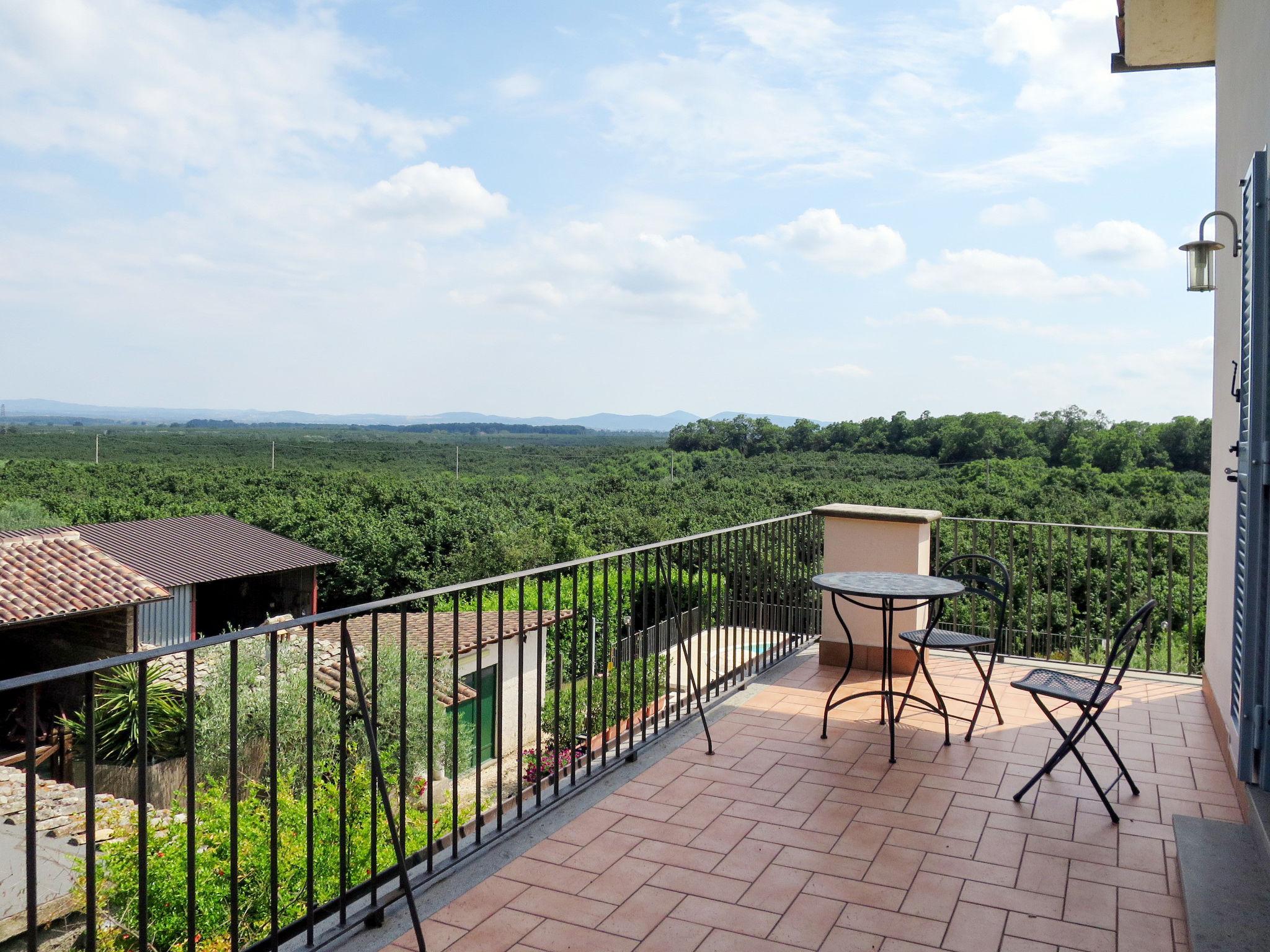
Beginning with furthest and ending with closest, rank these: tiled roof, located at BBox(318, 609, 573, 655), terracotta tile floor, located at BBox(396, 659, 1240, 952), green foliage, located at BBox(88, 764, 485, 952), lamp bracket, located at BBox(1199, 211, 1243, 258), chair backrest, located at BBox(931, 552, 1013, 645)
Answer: tiled roof, located at BBox(318, 609, 573, 655) < green foliage, located at BBox(88, 764, 485, 952) < chair backrest, located at BBox(931, 552, 1013, 645) < lamp bracket, located at BBox(1199, 211, 1243, 258) < terracotta tile floor, located at BBox(396, 659, 1240, 952)

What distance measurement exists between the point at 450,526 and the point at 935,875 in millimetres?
36014

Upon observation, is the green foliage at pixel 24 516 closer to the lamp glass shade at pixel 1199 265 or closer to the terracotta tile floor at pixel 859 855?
the terracotta tile floor at pixel 859 855

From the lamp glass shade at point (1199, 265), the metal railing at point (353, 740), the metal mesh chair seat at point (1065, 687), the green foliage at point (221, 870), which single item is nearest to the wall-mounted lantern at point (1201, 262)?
the lamp glass shade at point (1199, 265)

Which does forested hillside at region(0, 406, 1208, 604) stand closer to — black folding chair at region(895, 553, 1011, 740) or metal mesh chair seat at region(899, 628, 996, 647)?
black folding chair at region(895, 553, 1011, 740)

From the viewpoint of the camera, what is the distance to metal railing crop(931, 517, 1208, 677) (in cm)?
512

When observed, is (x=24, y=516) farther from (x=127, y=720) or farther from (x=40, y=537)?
(x=127, y=720)

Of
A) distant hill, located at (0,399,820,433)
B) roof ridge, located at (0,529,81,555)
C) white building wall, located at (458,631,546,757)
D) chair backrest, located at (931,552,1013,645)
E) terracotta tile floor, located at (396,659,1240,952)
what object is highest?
distant hill, located at (0,399,820,433)

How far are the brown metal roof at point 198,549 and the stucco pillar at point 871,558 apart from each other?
1038 inches

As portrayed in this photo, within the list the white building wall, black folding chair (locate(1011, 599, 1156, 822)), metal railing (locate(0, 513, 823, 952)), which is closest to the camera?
metal railing (locate(0, 513, 823, 952))

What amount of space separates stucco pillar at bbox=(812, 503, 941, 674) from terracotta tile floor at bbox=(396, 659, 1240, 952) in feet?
3.65

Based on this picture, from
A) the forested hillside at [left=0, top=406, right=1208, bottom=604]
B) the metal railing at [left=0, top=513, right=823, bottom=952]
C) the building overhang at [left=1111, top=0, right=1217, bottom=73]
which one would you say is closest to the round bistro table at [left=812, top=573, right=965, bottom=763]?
the metal railing at [left=0, top=513, right=823, bottom=952]

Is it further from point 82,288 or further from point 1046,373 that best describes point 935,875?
point 82,288

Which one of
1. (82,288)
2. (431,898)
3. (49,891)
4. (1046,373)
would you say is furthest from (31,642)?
(1046,373)

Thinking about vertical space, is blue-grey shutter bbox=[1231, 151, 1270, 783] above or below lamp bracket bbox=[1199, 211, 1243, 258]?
below
